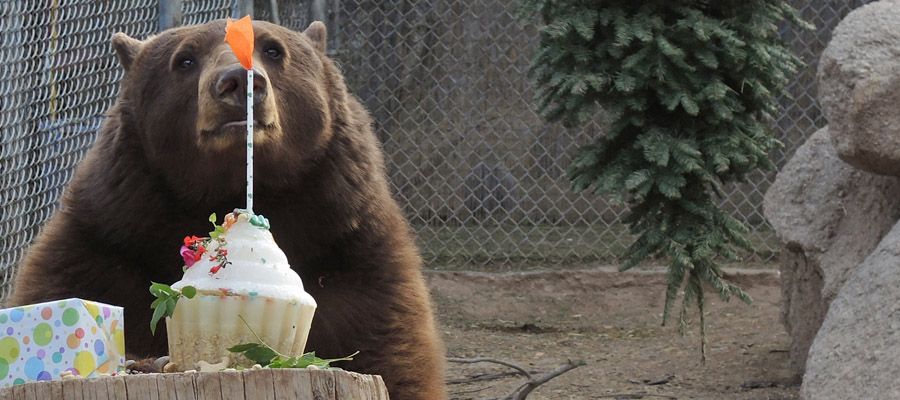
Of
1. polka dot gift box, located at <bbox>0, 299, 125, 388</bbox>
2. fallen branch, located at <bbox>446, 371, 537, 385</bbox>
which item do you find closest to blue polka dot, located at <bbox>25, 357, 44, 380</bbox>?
polka dot gift box, located at <bbox>0, 299, 125, 388</bbox>

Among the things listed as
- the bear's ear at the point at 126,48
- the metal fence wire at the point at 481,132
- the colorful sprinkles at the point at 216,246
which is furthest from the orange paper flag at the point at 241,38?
the metal fence wire at the point at 481,132

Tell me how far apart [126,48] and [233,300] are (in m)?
1.75

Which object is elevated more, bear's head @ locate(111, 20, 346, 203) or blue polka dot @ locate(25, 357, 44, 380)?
bear's head @ locate(111, 20, 346, 203)

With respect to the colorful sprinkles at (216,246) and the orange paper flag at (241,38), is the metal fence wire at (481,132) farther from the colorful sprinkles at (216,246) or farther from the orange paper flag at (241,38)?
the colorful sprinkles at (216,246)

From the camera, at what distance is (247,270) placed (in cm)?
267

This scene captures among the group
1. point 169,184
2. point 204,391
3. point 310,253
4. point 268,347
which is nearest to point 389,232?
point 310,253

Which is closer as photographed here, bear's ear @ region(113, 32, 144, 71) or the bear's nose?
the bear's nose

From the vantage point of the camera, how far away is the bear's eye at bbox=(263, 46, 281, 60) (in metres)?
3.88

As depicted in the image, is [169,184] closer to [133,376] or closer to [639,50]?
[133,376]

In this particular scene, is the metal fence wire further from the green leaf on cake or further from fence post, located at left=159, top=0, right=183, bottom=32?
the green leaf on cake

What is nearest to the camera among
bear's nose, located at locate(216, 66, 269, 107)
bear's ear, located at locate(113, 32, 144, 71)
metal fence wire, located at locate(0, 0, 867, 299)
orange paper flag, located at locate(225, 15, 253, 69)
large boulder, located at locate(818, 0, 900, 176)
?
orange paper flag, located at locate(225, 15, 253, 69)

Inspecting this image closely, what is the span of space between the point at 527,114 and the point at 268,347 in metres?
7.08

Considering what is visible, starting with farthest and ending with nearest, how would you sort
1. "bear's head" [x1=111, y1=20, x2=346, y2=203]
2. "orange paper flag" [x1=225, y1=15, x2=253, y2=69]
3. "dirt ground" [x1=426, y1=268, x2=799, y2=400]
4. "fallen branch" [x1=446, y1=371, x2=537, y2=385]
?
Result: 1. "fallen branch" [x1=446, y1=371, x2=537, y2=385]
2. "dirt ground" [x1=426, y1=268, x2=799, y2=400]
3. "bear's head" [x1=111, y1=20, x2=346, y2=203]
4. "orange paper flag" [x1=225, y1=15, x2=253, y2=69]

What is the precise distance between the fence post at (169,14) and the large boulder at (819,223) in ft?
9.81
